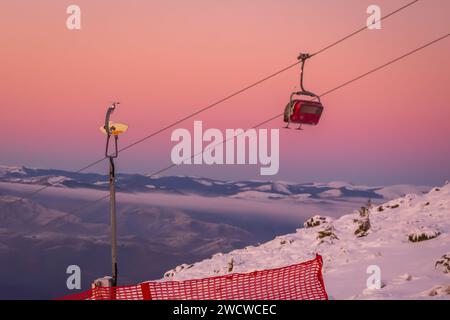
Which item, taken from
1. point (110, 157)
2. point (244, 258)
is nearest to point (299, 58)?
point (110, 157)

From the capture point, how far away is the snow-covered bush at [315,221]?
28.8 metres

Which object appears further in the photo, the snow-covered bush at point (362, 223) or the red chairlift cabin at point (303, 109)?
the snow-covered bush at point (362, 223)

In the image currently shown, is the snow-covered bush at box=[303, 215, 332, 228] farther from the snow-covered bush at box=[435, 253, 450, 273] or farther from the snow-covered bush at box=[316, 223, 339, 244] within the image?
the snow-covered bush at box=[435, 253, 450, 273]

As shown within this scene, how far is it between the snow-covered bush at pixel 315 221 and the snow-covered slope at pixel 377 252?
146mm

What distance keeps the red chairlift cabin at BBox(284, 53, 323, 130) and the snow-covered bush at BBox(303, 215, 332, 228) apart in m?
14.5

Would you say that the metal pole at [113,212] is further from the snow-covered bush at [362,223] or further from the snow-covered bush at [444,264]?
the snow-covered bush at [362,223]

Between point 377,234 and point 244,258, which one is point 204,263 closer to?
point 244,258

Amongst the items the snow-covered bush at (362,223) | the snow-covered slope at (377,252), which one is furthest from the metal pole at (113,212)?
the snow-covered bush at (362,223)

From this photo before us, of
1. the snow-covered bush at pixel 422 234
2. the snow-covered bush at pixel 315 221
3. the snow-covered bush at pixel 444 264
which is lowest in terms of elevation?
the snow-covered bush at pixel 444 264

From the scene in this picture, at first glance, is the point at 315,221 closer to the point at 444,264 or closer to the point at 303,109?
the point at 444,264

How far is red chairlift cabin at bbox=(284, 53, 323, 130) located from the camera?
14.4 meters

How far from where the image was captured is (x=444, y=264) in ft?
49.6
